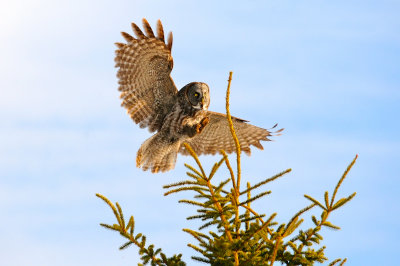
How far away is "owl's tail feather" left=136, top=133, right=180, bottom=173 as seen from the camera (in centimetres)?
1070

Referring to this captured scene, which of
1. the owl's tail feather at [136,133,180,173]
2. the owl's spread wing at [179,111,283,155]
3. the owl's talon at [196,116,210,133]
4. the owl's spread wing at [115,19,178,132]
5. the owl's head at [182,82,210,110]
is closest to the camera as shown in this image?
the owl's spread wing at [115,19,178,132]

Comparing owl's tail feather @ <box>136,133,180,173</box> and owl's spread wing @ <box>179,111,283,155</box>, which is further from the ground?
owl's spread wing @ <box>179,111,283,155</box>

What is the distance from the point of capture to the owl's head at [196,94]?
404 inches

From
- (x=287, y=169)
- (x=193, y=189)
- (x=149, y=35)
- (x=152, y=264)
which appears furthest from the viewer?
(x=149, y=35)

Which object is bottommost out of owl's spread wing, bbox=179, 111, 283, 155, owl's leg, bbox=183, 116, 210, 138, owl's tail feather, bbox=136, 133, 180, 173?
owl's tail feather, bbox=136, 133, 180, 173

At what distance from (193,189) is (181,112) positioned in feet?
15.9

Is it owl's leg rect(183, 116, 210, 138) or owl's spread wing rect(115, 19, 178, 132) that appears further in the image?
owl's leg rect(183, 116, 210, 138)

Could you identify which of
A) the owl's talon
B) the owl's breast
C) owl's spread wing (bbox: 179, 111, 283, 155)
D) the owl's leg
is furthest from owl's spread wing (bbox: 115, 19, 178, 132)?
owl's spread wing (bbox: 179, 111, 283, 155)

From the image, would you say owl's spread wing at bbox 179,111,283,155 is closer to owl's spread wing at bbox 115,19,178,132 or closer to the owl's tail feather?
the owl's tail feather

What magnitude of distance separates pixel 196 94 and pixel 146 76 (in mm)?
1050

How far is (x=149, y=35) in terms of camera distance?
984 centimetres

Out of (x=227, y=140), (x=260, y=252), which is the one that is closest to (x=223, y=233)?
(x=260, y=252)

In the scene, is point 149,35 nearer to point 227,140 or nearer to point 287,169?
point 227,140

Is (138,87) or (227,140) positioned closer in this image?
(138,87)
